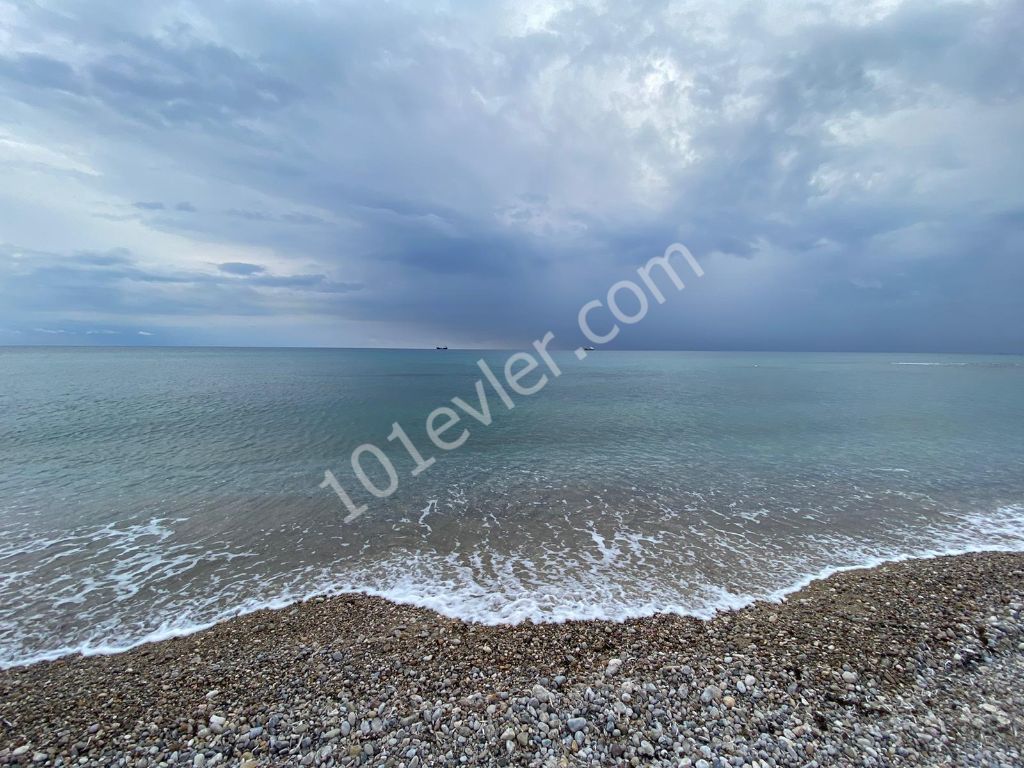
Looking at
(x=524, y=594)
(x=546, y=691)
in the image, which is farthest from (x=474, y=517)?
(x=546, y=691)

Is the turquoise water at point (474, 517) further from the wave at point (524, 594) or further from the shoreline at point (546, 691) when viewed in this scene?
the shoreline at point (546, 691)

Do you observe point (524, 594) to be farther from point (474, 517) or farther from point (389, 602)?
point (474, 517)

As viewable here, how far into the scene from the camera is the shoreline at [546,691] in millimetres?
5531

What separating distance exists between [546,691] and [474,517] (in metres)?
8.54

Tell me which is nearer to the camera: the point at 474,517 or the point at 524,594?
the point at 524,594

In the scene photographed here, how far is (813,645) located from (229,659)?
1087 cm

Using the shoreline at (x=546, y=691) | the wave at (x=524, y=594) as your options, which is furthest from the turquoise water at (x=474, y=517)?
the shoreline at (x=546, y=691)

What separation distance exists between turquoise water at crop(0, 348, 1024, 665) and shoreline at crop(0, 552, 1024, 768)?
1198 mm

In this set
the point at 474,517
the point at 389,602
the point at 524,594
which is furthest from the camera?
the point at 474,517

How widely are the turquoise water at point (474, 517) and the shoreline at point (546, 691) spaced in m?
1.20

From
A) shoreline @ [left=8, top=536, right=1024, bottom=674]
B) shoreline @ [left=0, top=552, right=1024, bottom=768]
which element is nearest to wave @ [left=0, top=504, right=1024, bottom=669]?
shoreline @ [left=8, top=536, right=1024, bottom=674]

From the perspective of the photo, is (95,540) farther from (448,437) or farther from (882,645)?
(882,645)

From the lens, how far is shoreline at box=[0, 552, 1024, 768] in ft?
18.1

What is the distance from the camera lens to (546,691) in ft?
21.1
